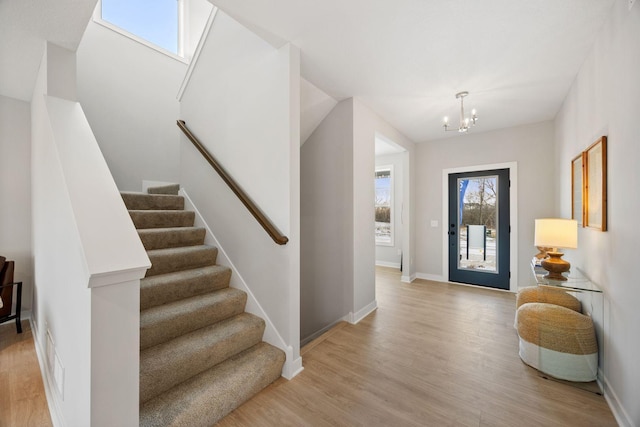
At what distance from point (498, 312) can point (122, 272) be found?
3996 mm

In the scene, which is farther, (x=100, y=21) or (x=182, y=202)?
(x=100, y=21)

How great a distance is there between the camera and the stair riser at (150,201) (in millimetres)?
2787

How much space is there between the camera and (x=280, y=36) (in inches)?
79.4

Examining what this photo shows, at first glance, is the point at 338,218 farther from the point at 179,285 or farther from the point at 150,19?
the point at 150,19

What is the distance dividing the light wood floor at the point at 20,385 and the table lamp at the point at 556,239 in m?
3.89

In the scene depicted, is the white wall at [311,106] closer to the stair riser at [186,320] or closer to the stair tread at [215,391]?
the stair riser at [186,320]

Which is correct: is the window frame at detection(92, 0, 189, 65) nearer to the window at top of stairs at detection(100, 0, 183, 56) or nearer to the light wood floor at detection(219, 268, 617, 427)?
the window at top of stairs at detection(100, 0, 183, 56)

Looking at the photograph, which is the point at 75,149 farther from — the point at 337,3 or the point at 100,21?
the point at 100,21

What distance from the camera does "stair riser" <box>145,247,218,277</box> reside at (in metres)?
2.22

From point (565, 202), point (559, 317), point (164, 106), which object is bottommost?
point (559, 317)

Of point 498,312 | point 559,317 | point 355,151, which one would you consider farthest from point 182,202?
point 498,312

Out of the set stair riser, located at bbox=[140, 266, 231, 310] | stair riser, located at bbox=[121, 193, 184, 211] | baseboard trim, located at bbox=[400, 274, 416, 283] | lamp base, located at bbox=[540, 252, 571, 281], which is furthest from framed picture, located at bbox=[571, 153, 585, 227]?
stair riser, located at bbox=[121, 193, 184, 211]

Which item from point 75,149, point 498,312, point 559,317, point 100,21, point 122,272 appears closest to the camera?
point 122,272

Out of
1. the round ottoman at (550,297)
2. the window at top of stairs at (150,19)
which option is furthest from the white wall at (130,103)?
the round ottoman at (550,297)
